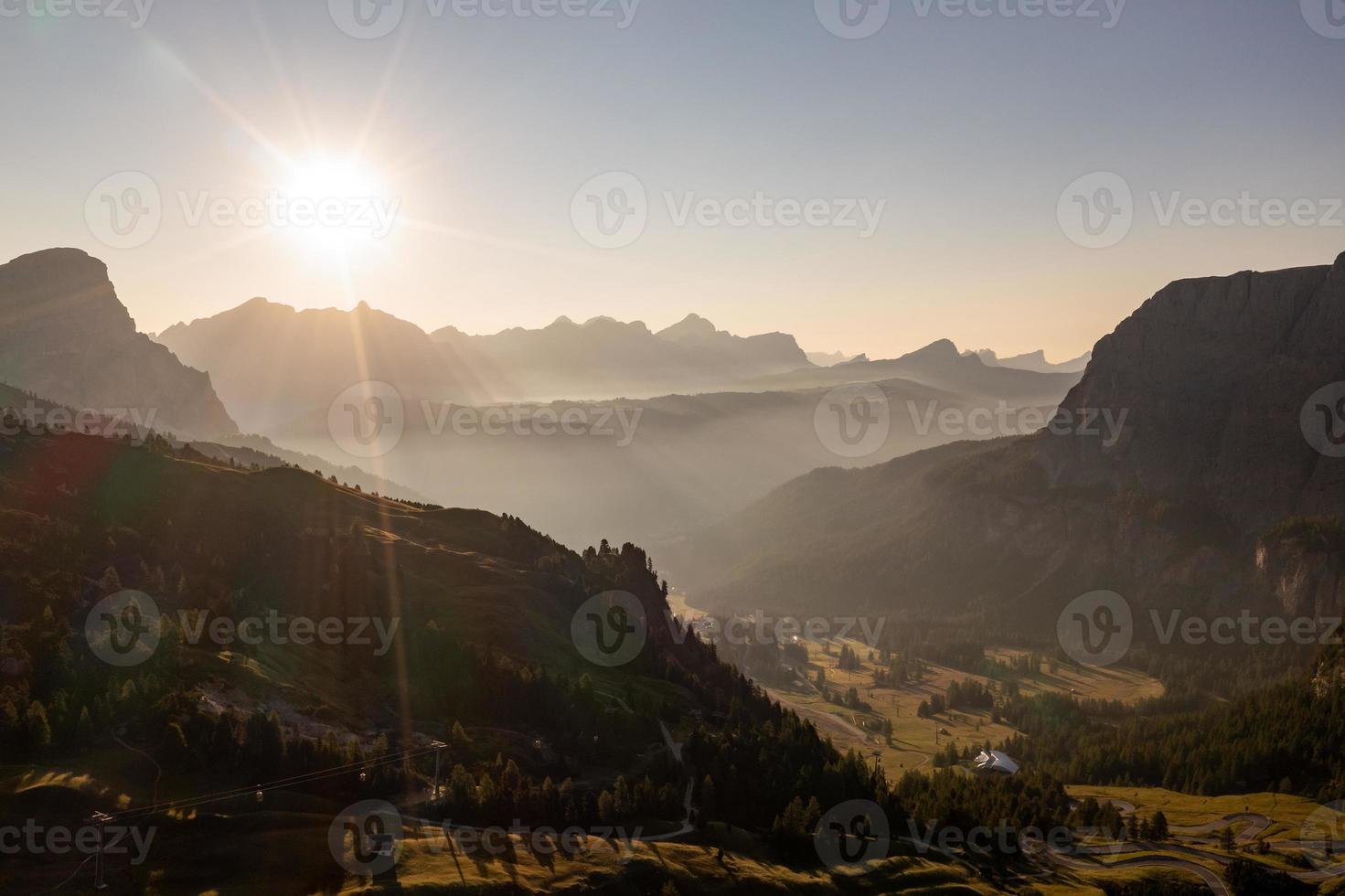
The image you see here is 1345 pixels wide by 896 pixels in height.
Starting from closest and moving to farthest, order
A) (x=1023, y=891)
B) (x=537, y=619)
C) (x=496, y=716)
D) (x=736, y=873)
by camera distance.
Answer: (x=736, y=873) → (x=1023, y=891) → (x=496, y=716) → (x=537, y=619)

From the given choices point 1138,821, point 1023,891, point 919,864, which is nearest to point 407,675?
point 919,864

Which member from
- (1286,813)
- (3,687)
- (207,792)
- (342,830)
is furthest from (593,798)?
(1286,813)

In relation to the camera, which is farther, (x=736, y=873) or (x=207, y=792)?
(x=736, y=873)

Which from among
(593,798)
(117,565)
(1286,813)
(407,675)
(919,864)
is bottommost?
(1286,813)

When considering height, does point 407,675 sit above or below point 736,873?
above

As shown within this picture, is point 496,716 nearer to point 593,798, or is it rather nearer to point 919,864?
point 593,798

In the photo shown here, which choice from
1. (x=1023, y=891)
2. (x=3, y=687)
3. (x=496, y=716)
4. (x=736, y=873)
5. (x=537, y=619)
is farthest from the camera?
(x=537, y=619)

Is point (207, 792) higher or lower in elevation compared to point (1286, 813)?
higher

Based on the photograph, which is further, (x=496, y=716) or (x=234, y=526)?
(x=234, y=526)

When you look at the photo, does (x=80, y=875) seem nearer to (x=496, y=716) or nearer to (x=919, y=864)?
(x=496, y=716)
